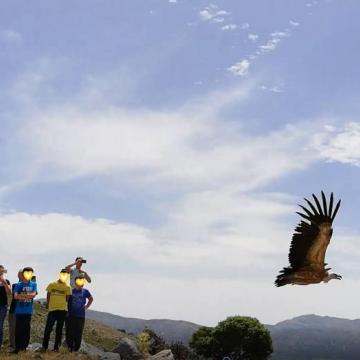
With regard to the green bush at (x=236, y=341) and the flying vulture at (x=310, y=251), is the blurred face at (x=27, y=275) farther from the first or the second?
the green bush at (x=236, y=341)

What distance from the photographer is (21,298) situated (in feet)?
48.4

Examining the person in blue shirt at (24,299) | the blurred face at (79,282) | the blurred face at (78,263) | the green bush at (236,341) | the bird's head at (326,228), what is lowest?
the green bush at (236,341)

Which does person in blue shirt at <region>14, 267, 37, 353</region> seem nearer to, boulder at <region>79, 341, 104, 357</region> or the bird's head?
boulder at <region>79, 341, 104, 357</region>

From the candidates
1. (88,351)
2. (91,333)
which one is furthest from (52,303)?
(91,333)

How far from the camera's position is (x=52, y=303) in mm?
15586

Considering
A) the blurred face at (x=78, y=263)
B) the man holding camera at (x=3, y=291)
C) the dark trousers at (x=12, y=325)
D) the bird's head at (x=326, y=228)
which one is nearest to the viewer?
the bird's head at (x=326, y=228)

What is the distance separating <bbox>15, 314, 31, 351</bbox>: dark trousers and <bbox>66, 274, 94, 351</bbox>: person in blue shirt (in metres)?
1.39

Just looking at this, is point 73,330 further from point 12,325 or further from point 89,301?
point 12,325

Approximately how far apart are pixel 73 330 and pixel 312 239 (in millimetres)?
8349

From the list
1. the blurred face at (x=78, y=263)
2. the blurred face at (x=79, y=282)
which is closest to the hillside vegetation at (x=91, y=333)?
the blurred face at (x=79, y=282)

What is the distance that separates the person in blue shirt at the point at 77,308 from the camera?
1620 cm

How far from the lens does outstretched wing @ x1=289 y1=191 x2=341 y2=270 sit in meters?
11.6

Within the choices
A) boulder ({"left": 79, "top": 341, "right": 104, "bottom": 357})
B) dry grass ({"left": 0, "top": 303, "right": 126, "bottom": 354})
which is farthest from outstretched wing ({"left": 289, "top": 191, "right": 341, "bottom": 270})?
dry grass ({"left": 0, "top": 303, "right": 126, "bottom": 354})

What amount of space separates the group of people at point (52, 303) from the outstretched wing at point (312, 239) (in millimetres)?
6916
